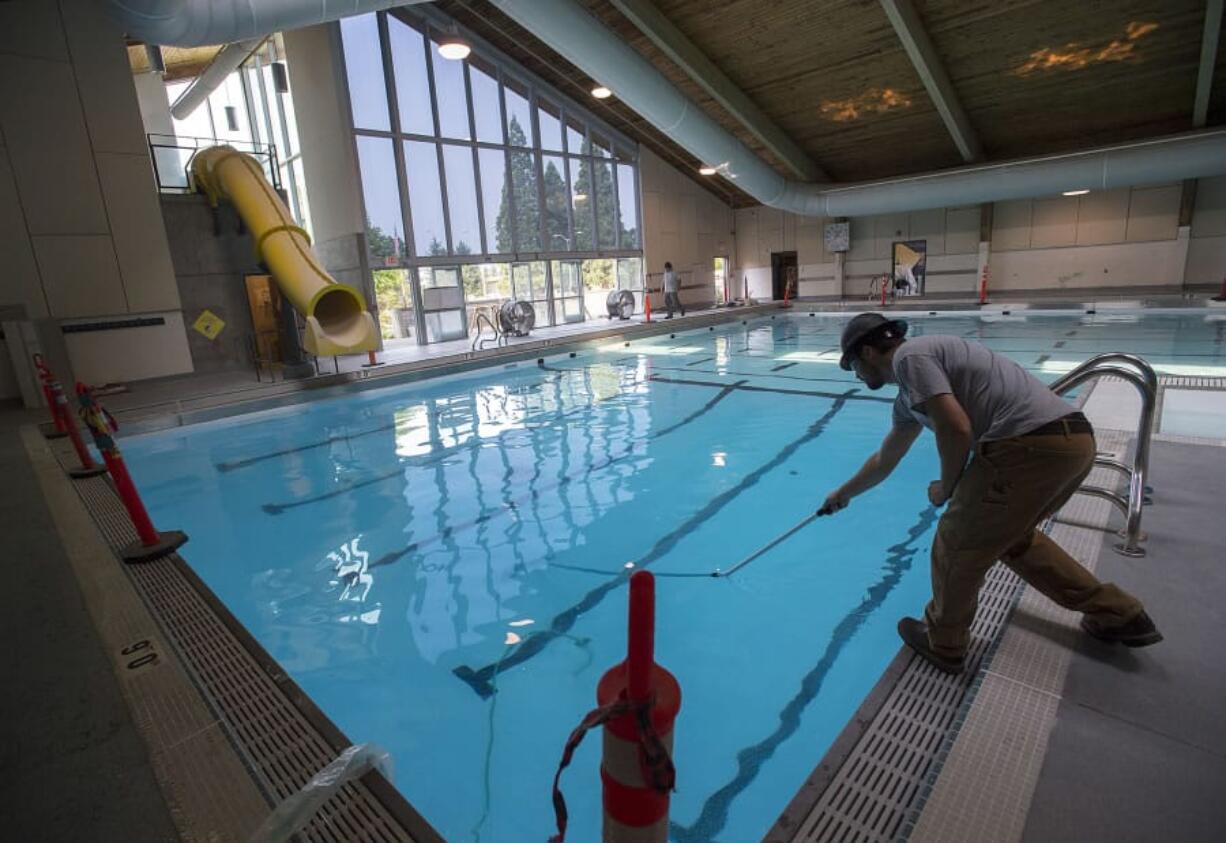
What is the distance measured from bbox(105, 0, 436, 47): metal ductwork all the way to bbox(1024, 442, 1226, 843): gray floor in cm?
847

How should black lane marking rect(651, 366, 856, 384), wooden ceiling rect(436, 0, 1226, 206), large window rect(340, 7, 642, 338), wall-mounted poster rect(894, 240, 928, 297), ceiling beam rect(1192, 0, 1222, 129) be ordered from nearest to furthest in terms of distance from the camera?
black lane marking rect(651, 366, 856, 384), ceiling beam rect(1192, 0, 1222, 129), wooden ceiling rect(436, 0, 1226, 206), large window rect(340, 7, 642, 338), wall-mounted poster rect(894, 240, 928, 297)

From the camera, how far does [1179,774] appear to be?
148cm

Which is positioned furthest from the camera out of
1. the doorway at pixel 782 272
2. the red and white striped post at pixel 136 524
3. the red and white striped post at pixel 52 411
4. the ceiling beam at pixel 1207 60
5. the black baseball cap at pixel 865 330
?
the doorway at pixel 782 272

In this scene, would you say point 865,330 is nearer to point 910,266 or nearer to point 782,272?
point 910,266

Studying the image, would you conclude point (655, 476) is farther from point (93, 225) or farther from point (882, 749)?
point (93, 225)

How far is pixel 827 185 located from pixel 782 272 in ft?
15.8

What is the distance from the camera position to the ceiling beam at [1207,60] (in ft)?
29.3

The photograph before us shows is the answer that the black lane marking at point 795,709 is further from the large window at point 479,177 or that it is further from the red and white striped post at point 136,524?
the large window at point 479,177

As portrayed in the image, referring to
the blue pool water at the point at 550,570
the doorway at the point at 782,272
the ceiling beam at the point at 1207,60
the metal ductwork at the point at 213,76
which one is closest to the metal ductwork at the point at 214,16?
the blue pool water at the point at 550,570

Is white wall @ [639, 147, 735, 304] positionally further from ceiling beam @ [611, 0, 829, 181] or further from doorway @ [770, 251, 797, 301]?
ceiling beam @ [611, 0, 829, 181]

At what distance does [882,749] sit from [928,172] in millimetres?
16678

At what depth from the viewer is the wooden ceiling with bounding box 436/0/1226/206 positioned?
9797 millimetres

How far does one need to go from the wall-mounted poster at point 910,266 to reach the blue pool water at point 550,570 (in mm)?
10889

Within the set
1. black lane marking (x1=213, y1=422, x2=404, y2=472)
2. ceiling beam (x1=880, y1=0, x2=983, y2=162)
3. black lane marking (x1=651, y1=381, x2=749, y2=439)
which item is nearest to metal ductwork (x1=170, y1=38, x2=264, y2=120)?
black lane marking (x1=213, y1=422, x2=404, y2=472)
